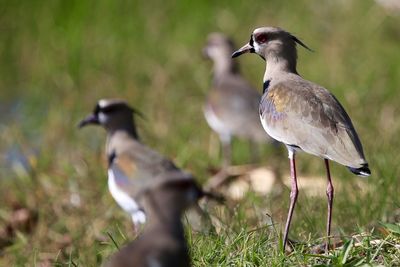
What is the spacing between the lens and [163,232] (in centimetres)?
449

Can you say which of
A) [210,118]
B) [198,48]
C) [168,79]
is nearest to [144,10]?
[198,48]

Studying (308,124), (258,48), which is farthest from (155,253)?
(258,48)

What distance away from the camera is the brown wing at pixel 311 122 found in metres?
5.75

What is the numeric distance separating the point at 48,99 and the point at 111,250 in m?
5.51

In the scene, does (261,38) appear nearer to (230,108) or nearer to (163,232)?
(163,232)

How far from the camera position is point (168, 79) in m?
11.4

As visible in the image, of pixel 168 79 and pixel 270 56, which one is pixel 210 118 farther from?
pixel 270 56

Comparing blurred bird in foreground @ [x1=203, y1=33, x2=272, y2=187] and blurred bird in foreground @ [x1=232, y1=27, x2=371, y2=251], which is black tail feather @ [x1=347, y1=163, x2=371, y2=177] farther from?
blurred bird in foreground @ [x1=203, y1=33, x2=272, y2=187]

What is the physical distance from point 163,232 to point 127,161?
347 centimetres

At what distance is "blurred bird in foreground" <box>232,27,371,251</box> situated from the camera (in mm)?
5727

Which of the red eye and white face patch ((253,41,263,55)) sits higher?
the red eye

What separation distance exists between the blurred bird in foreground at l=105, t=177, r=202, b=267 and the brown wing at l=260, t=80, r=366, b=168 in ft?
4.63

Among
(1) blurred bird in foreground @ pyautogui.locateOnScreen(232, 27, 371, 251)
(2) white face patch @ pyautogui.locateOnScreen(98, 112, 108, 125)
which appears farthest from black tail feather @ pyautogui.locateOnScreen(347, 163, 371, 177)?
(2) white face patch @ pyautogui.locateOnScreen(98, 112, 108, 125)

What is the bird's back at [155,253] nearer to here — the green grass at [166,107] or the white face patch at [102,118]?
the green grass at [166,107]
